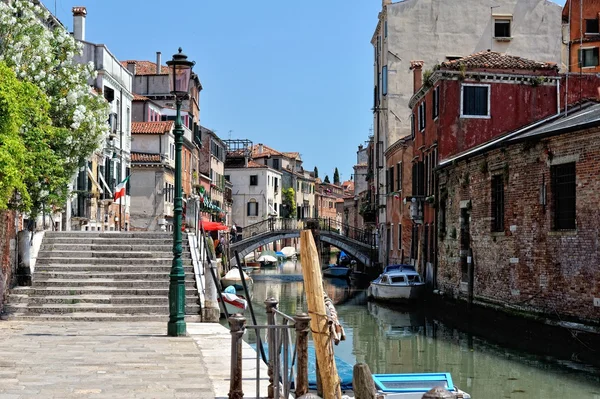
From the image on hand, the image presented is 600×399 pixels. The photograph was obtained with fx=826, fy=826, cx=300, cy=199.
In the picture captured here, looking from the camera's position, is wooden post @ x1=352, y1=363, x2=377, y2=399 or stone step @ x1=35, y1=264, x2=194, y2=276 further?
stone step @ x1=35, y1=264, x2=194, y2=276

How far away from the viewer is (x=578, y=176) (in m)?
19.8

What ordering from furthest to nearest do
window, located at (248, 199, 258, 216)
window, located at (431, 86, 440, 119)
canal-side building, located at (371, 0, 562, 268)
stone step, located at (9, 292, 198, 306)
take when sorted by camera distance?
1. window, located at (248, 199, 258, 216)
2. canal-side building, located at (371, 0, 562, 268)
3. window, located at (431, 86, 440, 119)
4. stone step, located at (9, 292, 198, 306)

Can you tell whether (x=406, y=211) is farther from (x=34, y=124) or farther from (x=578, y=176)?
(x=34, y=124)

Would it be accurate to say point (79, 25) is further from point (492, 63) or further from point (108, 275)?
point (108, 275)

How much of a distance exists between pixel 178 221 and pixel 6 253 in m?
5.34

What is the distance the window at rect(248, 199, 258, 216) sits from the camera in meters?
81.9

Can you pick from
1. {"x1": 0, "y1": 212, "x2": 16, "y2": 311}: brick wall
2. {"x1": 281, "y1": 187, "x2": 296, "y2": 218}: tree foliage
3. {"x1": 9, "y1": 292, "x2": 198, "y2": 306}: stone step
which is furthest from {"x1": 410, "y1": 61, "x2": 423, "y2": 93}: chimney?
{"x1": 281, "y1": 187, "x2": 296, "y2": 218}: tree foliage

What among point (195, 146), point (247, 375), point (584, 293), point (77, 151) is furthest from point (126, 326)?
point (195, 146)

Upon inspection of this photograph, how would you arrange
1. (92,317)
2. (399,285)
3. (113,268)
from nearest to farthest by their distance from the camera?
(92,317), (113,268), (399,285)

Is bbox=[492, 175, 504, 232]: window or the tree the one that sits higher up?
the tree

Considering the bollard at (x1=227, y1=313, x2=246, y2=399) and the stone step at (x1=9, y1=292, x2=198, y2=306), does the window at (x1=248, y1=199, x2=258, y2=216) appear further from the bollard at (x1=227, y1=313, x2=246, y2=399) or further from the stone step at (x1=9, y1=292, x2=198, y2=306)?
the bollard at (x1=227, y1=313, x2=246, y2=399)

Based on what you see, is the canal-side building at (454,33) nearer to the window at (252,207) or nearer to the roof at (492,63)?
the roof at (492,63)

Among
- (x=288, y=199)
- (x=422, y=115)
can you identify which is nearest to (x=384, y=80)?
(x=422, y=115)

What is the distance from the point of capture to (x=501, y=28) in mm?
43188
